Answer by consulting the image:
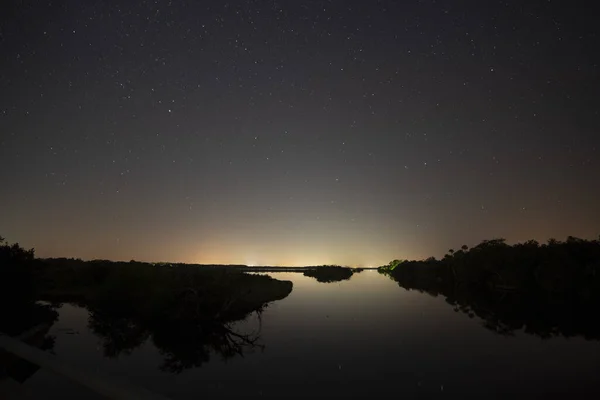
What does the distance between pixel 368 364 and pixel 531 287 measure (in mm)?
73930

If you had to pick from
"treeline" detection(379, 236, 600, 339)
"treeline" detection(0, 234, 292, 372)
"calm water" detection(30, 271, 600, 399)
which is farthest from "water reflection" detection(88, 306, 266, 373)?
"treeline" detection(379, 236, 600, 339)

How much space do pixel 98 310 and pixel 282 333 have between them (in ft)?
61.4

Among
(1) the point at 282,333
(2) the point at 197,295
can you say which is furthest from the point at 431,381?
(2) the point at 197,295

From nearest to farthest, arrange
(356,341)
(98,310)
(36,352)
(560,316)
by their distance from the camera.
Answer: (36,352) < (356,341) < (98,310) < (560,316)

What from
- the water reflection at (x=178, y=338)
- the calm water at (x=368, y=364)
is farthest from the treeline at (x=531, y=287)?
the water reflection at (x=178, y=338)

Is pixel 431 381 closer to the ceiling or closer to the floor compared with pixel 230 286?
closer to the floor

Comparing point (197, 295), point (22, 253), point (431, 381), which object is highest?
point (22, 253)

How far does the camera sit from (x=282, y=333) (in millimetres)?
26797

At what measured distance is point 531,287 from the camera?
77.4 m

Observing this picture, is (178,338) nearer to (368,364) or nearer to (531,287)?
(368,364)

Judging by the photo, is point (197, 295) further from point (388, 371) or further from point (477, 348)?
point (477, 348)

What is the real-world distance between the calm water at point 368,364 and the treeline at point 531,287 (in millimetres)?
6904

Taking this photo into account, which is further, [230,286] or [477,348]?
[230,286]

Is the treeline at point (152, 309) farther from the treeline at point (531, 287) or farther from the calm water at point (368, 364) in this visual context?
the treeline at point (531, 287)
